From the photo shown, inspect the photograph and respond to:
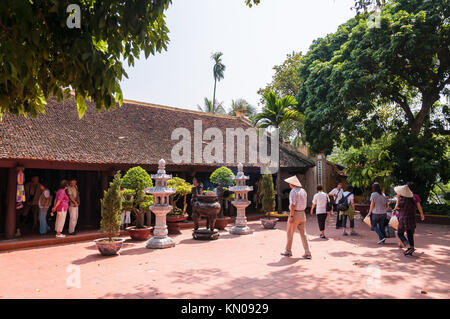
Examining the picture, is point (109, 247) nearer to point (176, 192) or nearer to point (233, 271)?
point (233, 271)

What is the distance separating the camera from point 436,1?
13422 millimetres

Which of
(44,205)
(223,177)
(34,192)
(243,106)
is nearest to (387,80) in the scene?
(223,177)

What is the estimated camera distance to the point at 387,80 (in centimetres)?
1570

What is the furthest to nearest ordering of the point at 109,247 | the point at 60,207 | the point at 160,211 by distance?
1. the point at 60,207
2. the point at 160,211
3. the point at 109,247

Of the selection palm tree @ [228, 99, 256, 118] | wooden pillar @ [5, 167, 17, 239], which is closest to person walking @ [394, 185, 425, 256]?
wooden pillar @ [5, 167, 17, 239]

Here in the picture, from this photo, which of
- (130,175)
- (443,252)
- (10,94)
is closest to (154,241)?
(130,175)

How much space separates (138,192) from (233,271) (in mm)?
4956

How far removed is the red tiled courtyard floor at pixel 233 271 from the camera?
5.35 metres

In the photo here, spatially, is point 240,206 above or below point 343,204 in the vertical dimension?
below

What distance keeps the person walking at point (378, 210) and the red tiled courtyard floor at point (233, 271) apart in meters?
0.41

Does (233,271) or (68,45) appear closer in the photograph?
(68,45)

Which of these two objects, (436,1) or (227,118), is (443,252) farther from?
(227,118)

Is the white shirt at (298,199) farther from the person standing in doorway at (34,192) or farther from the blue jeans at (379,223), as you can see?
the person standing in doorway at (34,192)

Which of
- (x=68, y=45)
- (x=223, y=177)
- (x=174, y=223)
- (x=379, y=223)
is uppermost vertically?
(x=68, y=45)
